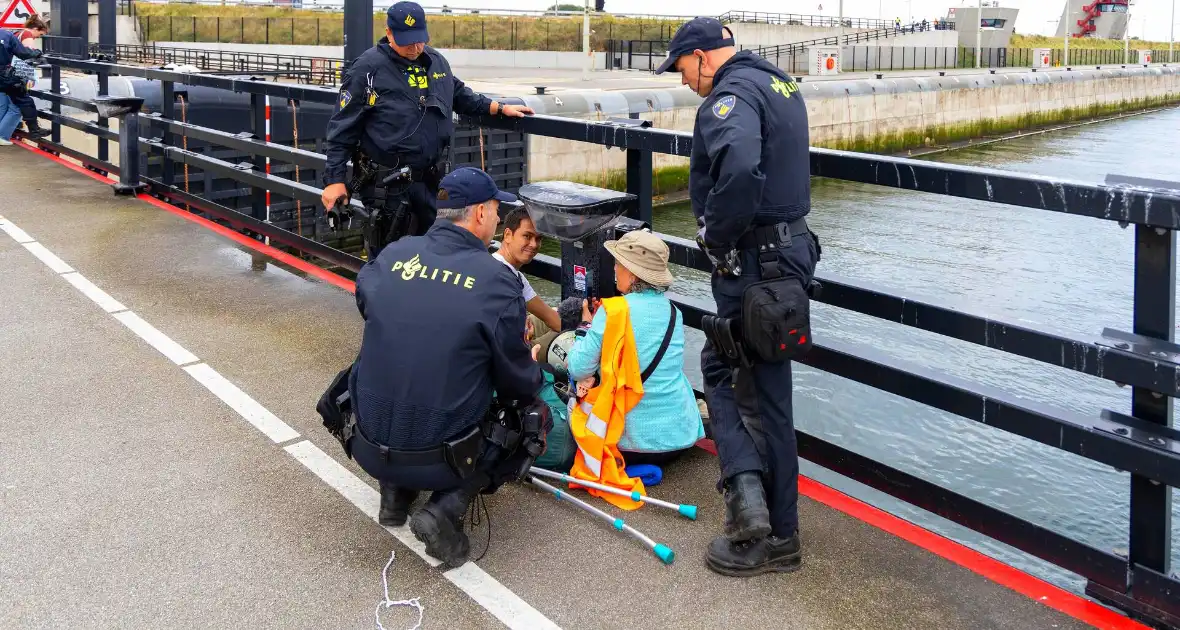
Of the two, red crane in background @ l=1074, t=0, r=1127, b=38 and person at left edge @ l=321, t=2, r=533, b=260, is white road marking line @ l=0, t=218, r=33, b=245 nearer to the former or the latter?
person at left edge @ l=321, t=2, r=533, b=260

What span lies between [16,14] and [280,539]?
647 inches

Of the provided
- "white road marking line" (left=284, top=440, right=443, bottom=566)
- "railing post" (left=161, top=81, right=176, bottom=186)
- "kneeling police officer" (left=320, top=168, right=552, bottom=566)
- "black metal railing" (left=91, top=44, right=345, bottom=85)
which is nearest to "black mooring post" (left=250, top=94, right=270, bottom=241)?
"railing post" (left=161, top=81, right=176, bottom=186)

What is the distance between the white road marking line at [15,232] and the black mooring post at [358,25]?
113 inches

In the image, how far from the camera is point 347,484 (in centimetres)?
423

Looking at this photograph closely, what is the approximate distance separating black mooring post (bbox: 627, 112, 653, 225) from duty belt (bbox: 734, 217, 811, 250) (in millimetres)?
1257

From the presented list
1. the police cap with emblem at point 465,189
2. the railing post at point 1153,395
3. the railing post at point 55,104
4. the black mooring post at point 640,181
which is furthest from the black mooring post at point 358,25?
the railing post at point 55,104

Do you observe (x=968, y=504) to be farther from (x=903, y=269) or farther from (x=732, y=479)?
(x=903, y=269)

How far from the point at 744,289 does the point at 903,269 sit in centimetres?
1473

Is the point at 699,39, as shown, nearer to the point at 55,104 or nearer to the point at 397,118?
the point at 397,118

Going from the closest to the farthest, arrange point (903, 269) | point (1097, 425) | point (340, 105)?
point (1097, 425) → point (340, 105) → point (903, 269)

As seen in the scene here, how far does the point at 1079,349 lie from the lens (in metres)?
3.29

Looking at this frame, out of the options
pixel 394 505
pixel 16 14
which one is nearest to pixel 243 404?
pixel 394 505

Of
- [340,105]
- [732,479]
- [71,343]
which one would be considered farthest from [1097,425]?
[71,343]

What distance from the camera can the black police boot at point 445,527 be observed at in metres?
3.48
